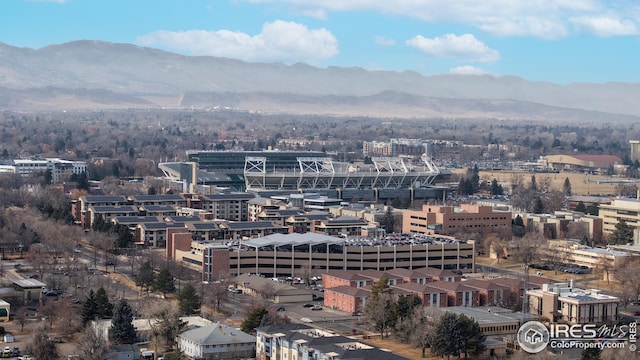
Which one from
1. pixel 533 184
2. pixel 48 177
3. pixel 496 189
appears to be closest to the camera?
pixel 48 177

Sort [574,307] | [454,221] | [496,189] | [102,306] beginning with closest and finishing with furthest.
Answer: [102,306]
[574,307]
[454,221]
[496,189]

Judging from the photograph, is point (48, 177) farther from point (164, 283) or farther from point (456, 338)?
point (456, 338)

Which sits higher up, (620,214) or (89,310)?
(620,214)

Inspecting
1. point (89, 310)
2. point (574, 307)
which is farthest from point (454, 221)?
point (89, 310)

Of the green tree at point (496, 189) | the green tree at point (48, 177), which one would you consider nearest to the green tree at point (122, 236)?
the green tree at point (48, 177)

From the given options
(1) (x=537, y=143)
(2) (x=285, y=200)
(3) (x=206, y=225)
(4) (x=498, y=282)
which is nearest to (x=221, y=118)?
(1) (x=537, y=143)

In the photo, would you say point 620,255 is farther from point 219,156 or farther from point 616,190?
point 219,156

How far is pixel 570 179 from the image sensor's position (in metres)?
63.6

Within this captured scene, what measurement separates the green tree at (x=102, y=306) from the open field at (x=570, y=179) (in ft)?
117

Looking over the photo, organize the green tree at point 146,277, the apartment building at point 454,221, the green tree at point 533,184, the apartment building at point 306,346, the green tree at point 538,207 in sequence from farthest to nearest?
1. the green tree at point 533,184
2. the green tree at point 538,207
3. the apartment building at point 454,221
4. the green tree at point 146,277
5. the apartment building at point 306,346

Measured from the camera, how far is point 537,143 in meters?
94.8

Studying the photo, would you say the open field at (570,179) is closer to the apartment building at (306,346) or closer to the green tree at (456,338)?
the green tree at (456,338)

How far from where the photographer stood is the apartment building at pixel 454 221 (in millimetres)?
38375

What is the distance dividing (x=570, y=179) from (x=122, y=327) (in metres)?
44.4
